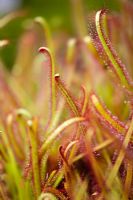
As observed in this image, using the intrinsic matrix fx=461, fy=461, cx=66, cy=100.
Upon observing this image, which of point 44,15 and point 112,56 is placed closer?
point 112,56

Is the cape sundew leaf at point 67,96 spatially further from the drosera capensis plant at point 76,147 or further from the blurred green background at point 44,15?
the blurred green background at point 44,15

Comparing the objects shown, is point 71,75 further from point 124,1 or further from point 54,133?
point 54,133

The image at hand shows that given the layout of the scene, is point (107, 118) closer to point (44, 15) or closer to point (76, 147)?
point (76, 147)

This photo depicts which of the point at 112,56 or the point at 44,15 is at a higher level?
the point at 44,15

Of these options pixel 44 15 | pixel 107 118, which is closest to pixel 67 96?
pixel 107 118

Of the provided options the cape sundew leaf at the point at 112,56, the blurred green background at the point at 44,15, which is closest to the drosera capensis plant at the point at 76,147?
the cape sundew leaf at the point at 112,56
